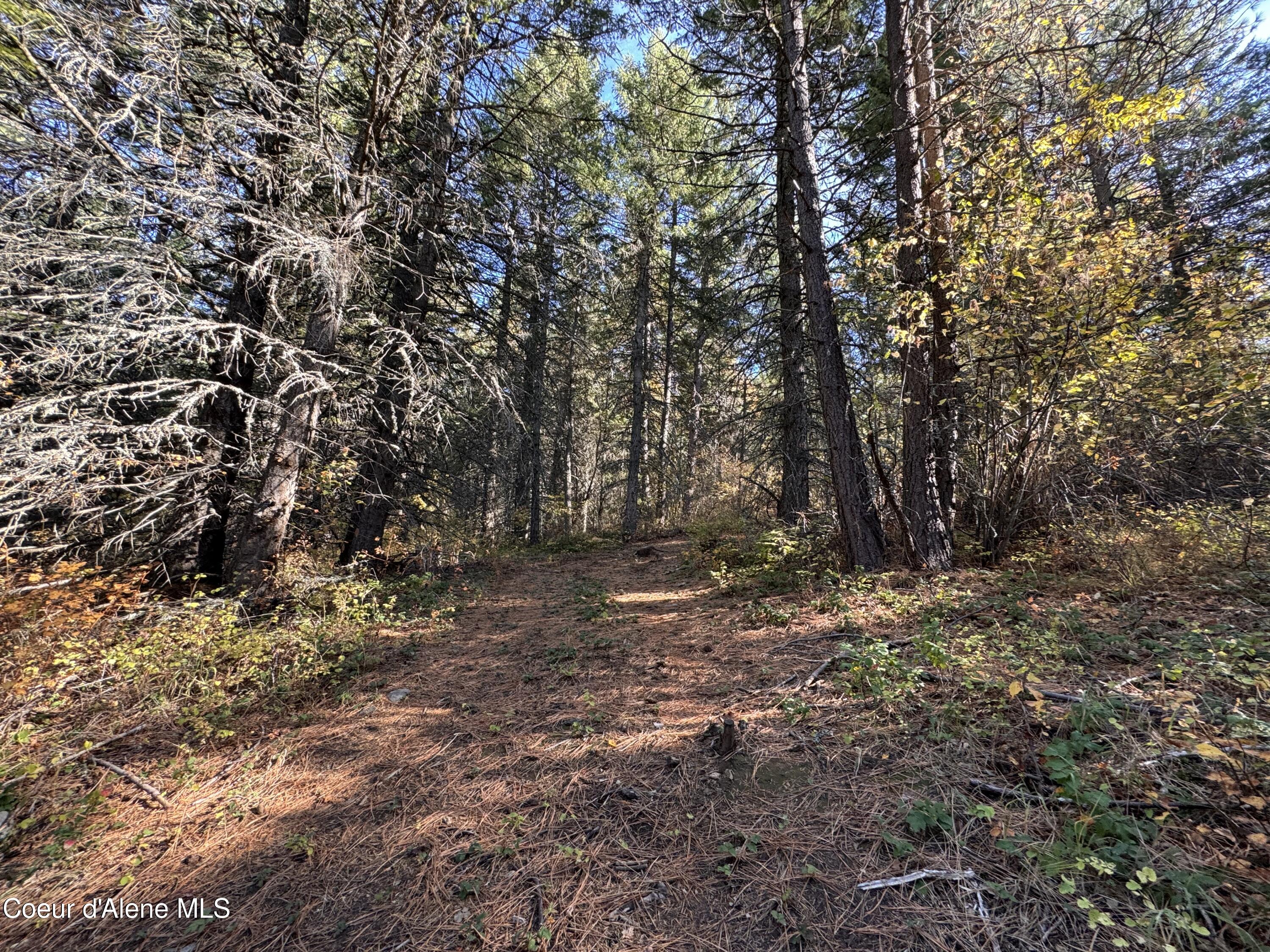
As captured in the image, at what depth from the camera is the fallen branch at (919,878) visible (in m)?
1.80

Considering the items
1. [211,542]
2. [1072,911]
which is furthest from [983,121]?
[211,542]

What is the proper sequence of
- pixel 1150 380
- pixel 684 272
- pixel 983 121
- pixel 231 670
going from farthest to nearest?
1. pixel 684 272
2. pixel 983 121
3. pixel 1150 380
4. pixel 231 670

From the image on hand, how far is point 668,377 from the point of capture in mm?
15742

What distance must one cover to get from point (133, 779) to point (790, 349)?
28.8 feet

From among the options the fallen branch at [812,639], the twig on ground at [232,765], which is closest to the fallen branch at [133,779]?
the twig on ground at [232,765]

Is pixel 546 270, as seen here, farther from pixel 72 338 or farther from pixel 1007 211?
pixel 1007 211

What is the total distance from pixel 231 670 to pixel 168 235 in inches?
193

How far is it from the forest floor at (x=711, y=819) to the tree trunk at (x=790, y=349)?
4362 millimetres

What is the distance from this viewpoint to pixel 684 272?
15297 mm

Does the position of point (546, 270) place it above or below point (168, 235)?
above

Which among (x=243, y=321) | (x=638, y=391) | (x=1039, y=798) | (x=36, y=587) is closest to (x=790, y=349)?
(x=638, y=391)

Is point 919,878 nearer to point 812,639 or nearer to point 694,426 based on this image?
point 812,639

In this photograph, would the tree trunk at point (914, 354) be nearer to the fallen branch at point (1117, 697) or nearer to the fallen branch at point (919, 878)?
the fallen branch at point (1117, 697)

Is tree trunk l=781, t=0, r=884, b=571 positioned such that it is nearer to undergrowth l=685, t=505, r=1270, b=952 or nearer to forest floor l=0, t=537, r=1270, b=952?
undergrowth l=685, t=505, r=1270, b=952
